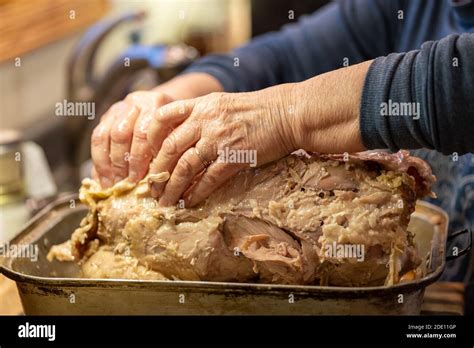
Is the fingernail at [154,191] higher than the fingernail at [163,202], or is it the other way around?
the fingernail at [154,191]

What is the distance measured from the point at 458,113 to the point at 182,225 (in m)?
0.51

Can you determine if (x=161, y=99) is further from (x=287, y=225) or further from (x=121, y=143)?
(x=287, y=225)

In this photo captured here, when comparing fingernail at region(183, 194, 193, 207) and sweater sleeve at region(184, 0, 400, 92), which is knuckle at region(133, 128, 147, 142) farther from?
sweater sleeve at region(184, 0, 400, 92)

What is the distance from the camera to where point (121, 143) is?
133cm

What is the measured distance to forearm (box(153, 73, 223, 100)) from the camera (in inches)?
58.4

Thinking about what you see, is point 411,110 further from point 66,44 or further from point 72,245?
point 66,44

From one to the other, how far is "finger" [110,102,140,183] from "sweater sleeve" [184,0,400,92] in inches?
11.0

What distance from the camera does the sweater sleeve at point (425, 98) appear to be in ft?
3.30

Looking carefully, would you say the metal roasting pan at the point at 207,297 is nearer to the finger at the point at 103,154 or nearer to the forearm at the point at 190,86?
the finger at the point at 103,154

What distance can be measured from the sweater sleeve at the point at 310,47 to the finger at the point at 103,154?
315 millimetres

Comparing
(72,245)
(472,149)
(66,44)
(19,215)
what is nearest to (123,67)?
(19,215)

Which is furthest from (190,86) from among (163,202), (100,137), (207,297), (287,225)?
(207,297)

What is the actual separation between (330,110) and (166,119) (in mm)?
303

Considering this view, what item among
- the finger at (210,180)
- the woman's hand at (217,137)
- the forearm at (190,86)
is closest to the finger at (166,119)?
the woman's hand at (217,137)
